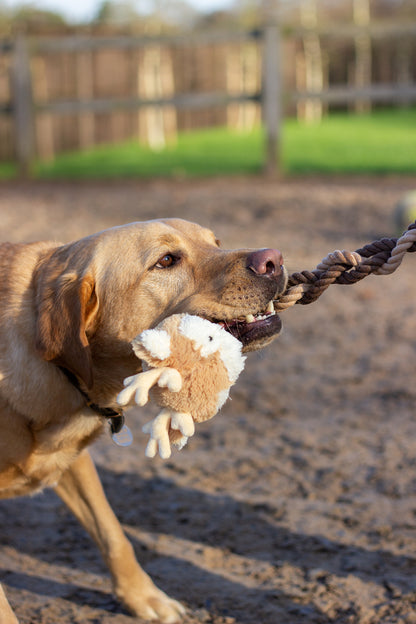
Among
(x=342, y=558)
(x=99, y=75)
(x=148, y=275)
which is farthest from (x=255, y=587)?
(x=99, y=75)

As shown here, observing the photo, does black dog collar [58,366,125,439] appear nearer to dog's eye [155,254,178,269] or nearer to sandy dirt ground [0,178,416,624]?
dog's eye [155,254,178,269]

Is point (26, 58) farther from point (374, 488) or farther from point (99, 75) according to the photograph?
point (374, 488)

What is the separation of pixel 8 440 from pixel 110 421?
1.28 feet

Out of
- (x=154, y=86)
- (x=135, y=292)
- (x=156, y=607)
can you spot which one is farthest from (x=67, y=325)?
(x=154, y=86)

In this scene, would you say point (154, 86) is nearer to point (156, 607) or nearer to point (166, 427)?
point (156, 607)

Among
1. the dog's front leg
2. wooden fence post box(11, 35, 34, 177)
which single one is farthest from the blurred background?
the dog's front leg

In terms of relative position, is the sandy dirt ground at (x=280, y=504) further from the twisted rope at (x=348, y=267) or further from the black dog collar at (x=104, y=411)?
the black dog collar at (x=104, y=411)

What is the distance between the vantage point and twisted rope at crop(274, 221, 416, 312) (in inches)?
90.7

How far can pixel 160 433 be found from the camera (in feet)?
6.32

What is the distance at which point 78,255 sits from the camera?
95.5 inches

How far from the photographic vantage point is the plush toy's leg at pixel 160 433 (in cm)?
188

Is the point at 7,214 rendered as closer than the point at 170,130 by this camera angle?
Yes

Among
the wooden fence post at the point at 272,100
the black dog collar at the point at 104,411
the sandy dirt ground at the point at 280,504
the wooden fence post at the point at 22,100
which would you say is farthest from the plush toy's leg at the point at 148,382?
the wooden fence post at the point at 22,100

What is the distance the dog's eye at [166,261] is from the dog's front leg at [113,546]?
0.76 m
